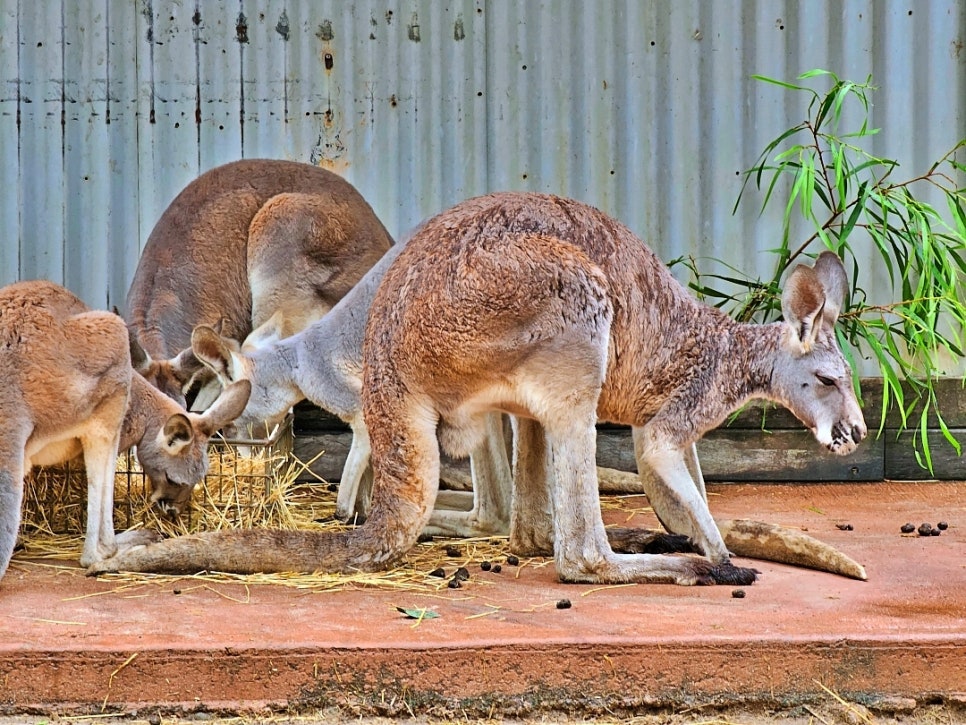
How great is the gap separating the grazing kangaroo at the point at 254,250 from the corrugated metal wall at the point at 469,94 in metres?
0.35

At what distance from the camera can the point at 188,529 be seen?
4.75 meters

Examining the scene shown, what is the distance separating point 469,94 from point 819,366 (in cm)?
265

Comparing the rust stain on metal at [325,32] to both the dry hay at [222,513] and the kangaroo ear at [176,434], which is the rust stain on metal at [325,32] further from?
the kangaroo ear at [176,434]

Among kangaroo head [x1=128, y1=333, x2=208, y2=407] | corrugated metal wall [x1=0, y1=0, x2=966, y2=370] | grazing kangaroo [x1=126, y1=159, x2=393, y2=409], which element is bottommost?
kangaroo head [x1=128, y1=333, x2=208, y2=407]

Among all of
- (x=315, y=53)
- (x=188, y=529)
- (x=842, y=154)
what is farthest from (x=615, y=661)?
(x=315, y=53)

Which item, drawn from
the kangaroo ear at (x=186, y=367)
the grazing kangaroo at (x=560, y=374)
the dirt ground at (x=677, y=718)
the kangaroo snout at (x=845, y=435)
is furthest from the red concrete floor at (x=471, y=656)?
the kangaroo ear at (x=186, y=367)

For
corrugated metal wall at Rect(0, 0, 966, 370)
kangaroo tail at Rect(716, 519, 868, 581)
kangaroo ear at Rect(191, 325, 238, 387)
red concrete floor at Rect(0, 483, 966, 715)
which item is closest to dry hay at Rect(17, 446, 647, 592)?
kangaroo ear at Rect(191, 325, 238, 387)

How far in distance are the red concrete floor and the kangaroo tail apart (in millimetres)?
471

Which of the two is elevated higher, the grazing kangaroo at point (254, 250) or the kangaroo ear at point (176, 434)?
the grazing kangaroo at point (254, 250)

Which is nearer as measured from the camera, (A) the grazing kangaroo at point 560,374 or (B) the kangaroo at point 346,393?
(A) the grazing kangaroo at point 560,374

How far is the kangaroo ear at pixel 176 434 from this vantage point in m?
4.39

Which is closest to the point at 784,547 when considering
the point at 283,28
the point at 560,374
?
the point at 560,374

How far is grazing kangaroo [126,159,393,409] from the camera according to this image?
6.06m

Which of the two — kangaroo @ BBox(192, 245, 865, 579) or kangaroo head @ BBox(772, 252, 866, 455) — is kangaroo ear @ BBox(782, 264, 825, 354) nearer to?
kangaroo head @ BBox(772, 252, 866, 455)
